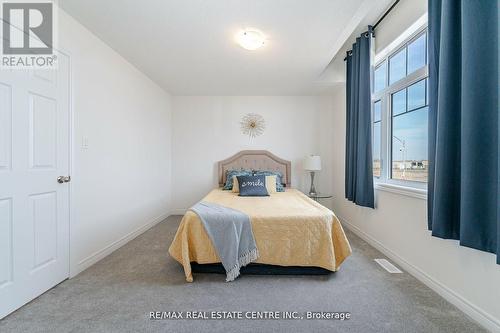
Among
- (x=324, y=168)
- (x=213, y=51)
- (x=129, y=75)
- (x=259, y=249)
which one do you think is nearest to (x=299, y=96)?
(x=324, y=168)

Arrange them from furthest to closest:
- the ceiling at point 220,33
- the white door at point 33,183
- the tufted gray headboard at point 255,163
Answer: the tufted gray headboard at point 255,163 < the ceiling at point 220,33 < the white door at point 33,183

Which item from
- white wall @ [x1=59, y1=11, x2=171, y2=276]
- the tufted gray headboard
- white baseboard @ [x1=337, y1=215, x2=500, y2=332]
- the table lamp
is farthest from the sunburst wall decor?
white baseboard @ [x1=337, y1=215, x2=500, y2=332]

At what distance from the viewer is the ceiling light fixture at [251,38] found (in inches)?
93.5

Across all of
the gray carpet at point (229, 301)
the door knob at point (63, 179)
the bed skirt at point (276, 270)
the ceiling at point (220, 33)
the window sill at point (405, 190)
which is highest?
the ceiling at point (220, 33)

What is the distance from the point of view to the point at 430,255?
6.60 feet

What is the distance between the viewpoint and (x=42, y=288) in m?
1.90

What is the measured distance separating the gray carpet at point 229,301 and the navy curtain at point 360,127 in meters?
0.98

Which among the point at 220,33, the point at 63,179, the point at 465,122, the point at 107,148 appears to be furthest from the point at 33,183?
the point at 465,122

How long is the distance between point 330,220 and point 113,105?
279cm

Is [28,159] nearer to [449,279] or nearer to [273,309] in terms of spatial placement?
[273,309]

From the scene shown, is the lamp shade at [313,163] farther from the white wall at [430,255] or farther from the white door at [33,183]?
the white door at [33,183]

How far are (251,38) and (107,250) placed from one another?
2.84 m

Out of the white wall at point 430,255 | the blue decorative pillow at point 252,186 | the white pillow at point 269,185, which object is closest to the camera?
the white wall at point 430,255
